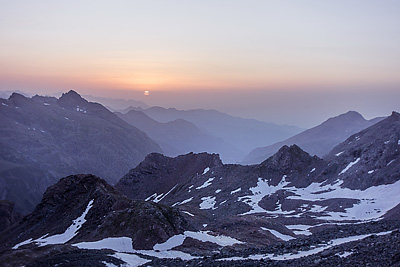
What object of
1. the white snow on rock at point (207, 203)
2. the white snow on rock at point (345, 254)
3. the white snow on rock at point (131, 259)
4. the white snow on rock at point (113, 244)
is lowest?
the white snow on rock at point (207, 203)

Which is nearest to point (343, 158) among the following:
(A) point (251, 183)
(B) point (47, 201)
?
(A) point (251, 183)

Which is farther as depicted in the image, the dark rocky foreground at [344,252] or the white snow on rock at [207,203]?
the white snow on rock at [207,203]

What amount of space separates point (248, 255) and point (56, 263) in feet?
73.6

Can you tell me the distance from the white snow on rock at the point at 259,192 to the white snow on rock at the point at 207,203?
9769 millimetres

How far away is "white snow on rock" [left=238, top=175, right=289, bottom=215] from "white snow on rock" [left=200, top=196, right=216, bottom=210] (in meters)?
9.77

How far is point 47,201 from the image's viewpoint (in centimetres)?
12425

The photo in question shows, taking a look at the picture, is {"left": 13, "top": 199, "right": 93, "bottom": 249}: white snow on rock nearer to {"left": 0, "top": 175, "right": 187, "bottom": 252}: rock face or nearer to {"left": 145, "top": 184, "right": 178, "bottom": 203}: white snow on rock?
{"left": 0, "top": 175, "right": 187, "bottom": 252}: rock face

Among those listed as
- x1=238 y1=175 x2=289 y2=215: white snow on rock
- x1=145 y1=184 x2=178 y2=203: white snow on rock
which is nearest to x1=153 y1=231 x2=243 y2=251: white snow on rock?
x1=238 y1=175 x2=289 y2=215: white snow on rock

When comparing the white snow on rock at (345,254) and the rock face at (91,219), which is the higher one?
the white snow on rock at (345,254)

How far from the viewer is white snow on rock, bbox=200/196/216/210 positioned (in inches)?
5550

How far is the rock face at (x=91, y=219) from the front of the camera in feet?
230

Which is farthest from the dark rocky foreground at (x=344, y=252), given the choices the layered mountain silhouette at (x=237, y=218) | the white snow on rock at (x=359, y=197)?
the white snow on rock at (x=359, y=197)

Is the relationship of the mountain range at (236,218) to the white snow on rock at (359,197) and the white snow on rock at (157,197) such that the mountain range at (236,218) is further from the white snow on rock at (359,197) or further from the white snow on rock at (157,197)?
the white snow on rock at (157,197)

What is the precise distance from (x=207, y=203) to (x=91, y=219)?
206 ft
